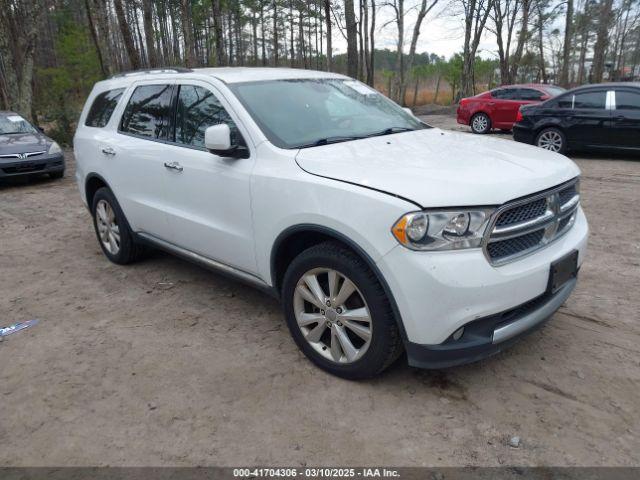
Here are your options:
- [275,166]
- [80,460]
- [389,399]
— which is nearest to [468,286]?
[389,399]

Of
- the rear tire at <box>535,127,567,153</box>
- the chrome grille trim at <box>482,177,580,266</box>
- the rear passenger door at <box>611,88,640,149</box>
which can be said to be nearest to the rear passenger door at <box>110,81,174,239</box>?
the chrome grille trim at <box>482,177,580,266</box>

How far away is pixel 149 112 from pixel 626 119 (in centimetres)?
929

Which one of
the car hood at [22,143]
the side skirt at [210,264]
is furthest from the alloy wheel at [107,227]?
the car hood at [22,143]

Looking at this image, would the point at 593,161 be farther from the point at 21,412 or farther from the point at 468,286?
the point at 21,412

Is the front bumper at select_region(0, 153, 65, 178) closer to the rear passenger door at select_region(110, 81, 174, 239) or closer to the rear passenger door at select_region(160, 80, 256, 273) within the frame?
the rear passenger door at select_region(110, 81, 174, 239)

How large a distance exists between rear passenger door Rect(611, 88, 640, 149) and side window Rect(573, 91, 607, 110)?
0.82 feet

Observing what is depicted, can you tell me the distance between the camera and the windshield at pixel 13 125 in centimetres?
1073

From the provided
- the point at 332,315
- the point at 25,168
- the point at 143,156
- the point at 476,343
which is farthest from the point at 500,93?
the point at 476,343

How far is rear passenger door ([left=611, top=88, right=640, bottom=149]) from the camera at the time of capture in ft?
32.1

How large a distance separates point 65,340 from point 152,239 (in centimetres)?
116

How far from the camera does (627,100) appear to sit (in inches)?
389

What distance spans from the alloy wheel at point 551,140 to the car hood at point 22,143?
1046cm

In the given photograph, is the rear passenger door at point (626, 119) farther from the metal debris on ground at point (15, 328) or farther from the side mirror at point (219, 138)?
the metal debris on ground at point (15, 328)

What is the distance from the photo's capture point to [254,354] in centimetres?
341
